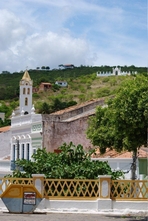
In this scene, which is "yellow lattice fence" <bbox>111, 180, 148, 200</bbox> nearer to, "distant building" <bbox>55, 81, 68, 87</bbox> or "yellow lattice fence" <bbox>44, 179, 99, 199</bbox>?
"yellow lattice fence" <bbox>44, 179, 99, 199</bbox>

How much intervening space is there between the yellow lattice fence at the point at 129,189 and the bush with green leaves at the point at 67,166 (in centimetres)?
138

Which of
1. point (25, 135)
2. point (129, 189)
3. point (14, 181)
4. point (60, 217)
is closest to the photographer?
point (60, 217)

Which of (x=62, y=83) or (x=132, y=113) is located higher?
(x=62, y=83)

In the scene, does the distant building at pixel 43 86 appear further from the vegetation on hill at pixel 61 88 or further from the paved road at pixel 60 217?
the paved road at pixel 60 217

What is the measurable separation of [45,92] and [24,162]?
9233 centimetres

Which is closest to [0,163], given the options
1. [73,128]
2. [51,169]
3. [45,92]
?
[73,128]

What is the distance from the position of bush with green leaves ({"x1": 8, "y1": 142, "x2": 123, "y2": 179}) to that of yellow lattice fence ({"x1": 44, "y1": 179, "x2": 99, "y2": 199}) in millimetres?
1069

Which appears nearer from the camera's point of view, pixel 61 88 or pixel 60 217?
pixel 60 217

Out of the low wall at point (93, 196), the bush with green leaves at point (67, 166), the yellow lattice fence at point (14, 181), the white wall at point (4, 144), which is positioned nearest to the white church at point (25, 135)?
the white wall at point (4, 144)

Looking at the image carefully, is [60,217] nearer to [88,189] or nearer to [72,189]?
[88,189]

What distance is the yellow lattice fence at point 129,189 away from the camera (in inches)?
664

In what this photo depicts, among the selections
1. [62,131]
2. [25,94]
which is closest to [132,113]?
[62,131]

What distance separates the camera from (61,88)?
11794 cm

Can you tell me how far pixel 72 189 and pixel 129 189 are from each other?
6.67 feet
